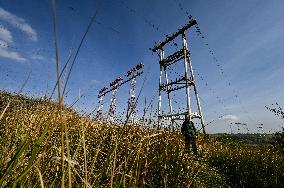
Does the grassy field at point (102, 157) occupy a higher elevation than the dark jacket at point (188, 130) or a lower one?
lower

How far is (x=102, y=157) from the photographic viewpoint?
3.88 metres

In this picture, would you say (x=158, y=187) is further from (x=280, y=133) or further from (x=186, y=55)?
(x=186, y=55)

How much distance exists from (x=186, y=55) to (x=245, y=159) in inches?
307

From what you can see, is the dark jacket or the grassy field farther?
the dark jacket

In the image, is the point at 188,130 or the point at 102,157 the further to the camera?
the point at 188,130

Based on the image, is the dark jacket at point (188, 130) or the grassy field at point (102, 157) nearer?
the grassy field at point (102, 157)

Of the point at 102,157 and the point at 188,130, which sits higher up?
the point at 188,130

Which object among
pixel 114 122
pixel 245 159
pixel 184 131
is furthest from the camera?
pixel 184 131

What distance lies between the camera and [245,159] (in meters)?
7.96

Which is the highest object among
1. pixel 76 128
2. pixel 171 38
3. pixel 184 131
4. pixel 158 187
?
pixel 171 38

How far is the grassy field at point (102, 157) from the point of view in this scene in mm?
1551

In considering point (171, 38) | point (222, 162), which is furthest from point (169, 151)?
point (171, 38)

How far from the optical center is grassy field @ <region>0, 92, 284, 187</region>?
1.55 m

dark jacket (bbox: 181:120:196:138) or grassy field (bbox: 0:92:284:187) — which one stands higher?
dark jacket (bbox: 181:120:196:138)
